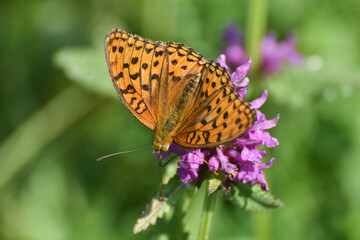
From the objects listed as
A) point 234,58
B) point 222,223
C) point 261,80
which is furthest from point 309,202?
point 234,58

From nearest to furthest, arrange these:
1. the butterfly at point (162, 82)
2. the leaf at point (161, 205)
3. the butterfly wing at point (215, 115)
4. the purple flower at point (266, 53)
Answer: the butterfly wing at point (215, 115), the leaf at point (161, 205), the butterfly at point (162, 82), the purple flower at point (266, 53)

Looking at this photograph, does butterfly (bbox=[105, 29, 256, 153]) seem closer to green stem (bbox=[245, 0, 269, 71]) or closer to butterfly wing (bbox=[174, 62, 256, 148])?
butterfly wing (bbox=[174, 62, 256, 148])

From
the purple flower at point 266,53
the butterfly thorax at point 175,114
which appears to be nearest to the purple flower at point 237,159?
the butterfly thorax at point 175,114

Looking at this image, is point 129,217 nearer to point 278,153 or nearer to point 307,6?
point 278,153

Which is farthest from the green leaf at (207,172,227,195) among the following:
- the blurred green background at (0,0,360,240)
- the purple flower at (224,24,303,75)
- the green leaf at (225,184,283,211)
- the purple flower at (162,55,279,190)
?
the purple flower at (224,24,303,75)

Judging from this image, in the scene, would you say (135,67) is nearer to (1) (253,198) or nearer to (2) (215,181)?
(2) (215,181)

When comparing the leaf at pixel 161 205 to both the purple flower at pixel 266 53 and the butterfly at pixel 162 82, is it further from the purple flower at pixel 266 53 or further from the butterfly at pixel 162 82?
the purple flower at pixel 266 53

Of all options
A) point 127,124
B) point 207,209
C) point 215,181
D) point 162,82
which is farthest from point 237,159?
point 127,124
